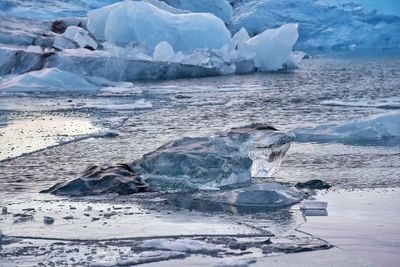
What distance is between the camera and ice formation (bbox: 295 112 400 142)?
766 cm

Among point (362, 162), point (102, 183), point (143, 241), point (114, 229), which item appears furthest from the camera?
point (362, 162)

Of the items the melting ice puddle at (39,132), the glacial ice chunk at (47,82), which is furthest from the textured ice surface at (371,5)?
the melting ice puddle at (39,132)

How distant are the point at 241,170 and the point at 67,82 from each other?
9943mm

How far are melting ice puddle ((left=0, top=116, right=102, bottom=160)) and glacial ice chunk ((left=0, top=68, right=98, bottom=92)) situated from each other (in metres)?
4.70

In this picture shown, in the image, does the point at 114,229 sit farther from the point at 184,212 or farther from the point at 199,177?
the point at 199,177

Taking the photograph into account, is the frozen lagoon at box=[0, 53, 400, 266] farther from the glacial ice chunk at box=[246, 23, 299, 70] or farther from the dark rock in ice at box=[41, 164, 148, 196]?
the glacial ice chunk at box=[246, 23, 299, 70]

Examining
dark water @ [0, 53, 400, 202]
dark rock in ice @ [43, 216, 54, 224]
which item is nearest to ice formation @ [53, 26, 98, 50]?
dark water @ [0, 53, 400, 202]

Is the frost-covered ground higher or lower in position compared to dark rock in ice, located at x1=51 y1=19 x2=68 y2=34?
lower

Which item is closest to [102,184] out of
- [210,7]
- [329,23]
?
[210,7]

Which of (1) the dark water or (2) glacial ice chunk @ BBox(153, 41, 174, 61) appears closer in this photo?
(1) the dark water

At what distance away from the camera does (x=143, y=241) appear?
3730 mm

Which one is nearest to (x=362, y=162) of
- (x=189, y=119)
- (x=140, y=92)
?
(x=189, y=119)

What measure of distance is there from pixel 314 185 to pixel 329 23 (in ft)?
103

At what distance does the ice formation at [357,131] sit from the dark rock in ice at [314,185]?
7.77ft
